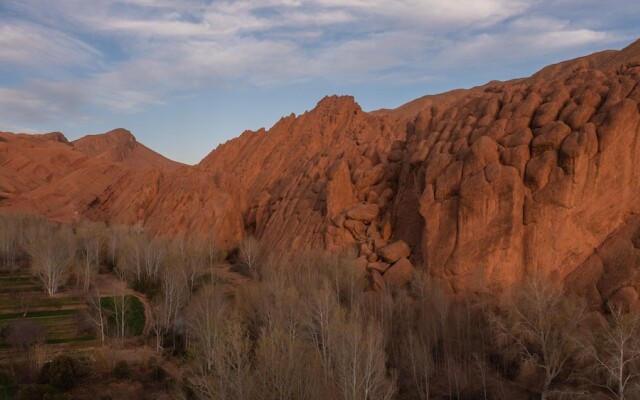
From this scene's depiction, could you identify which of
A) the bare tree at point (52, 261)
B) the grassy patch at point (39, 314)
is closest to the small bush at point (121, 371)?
the grassy patch at point (39, 314)

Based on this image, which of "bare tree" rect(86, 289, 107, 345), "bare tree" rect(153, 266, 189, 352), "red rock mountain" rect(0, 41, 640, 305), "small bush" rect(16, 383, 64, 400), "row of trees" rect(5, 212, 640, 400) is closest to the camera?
"row of trees" rect(5, 212, 640, 400)

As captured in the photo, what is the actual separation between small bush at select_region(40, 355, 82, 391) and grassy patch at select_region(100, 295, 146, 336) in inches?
340

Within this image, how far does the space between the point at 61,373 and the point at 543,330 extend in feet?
96.4

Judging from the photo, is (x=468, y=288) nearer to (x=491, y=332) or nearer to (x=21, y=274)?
(x=491, y=332)

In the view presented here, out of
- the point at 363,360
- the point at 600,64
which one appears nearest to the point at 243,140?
the point at 600,64

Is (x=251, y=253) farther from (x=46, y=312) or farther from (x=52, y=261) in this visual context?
(x=46, y=312)

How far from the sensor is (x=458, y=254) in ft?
123

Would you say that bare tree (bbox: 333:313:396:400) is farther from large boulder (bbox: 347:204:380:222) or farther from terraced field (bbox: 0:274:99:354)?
terraced field (bbox: 0:274:99:354)

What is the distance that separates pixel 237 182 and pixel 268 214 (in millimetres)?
11644

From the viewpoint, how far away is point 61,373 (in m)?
31.6

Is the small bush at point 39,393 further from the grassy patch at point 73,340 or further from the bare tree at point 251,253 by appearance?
the bare tree at point 251,253

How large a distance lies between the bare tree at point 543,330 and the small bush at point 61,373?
1055 inches

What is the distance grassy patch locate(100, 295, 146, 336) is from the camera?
43.0 meters

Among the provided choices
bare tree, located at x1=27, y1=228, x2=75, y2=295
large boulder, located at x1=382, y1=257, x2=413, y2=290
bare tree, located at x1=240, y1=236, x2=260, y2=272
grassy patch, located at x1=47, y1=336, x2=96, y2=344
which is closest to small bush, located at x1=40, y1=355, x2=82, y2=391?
grassy patch, located at x1=47, y1=336, x2=96, y2=344
